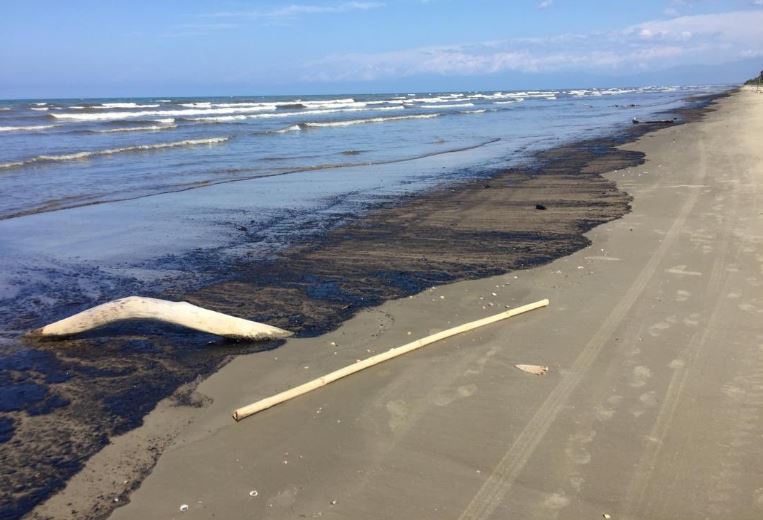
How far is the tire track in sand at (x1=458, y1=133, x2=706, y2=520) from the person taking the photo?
9.65 ft

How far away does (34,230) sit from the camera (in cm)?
957

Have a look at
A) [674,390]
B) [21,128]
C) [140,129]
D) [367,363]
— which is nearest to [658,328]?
[674,390]

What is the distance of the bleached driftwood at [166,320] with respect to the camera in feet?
16.6

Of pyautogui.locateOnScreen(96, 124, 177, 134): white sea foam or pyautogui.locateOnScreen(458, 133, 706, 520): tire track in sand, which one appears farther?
pyautogui.locateOnScreen(96, 124, 177, 134): white sea foam

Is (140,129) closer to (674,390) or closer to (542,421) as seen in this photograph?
(542,421)

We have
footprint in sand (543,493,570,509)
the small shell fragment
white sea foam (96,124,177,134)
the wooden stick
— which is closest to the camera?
footprint in sand (543,493,570,509)

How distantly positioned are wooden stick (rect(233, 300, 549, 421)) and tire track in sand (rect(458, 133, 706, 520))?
2.48 ft

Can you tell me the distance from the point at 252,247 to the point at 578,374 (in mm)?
5332

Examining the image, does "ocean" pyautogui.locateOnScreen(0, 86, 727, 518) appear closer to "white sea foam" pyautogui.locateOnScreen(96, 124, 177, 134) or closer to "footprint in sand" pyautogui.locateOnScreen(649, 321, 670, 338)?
"footprint in sand" pyautogui.locateOnScreen(649, 321, 670, 338)

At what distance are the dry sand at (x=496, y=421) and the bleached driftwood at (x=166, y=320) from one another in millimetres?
454

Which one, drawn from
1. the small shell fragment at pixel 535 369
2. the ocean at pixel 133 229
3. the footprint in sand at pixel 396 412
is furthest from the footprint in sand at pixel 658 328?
the ocean at pixel 133 229

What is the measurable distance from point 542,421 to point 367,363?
1.37 metres

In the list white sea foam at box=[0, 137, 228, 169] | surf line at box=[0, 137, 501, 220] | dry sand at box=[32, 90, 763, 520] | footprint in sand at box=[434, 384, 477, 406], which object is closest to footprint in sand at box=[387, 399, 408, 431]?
dry sand at box=[32, 90, 763, 520]

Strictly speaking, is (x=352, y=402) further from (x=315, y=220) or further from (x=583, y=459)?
(x=315, y=220)
